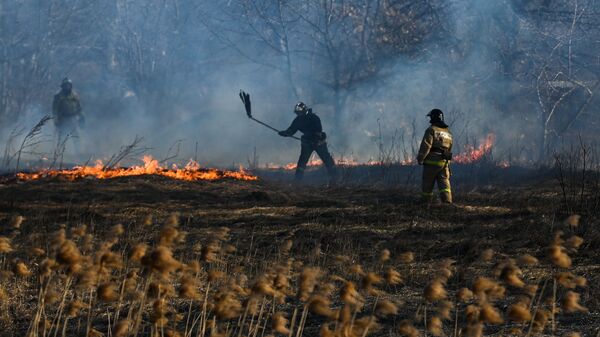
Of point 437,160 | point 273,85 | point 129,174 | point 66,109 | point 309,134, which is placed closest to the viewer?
point 437,160

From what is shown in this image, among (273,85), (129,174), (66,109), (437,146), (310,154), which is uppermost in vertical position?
(273,85)

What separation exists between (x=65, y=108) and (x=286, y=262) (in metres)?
18.0

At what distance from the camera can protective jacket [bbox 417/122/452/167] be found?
10.7 meters

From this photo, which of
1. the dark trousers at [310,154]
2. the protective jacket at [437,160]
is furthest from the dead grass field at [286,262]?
the dark trousers at [310,154]

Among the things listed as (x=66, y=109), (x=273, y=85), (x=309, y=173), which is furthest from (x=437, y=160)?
(x=273, y=85)

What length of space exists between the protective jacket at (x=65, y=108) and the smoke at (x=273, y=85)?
441cm

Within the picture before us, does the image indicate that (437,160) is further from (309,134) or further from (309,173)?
(309,173)

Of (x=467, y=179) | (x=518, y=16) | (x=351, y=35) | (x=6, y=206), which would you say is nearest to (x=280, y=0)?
(x=351, y=35)

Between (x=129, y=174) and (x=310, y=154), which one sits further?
(x=310, y=154)

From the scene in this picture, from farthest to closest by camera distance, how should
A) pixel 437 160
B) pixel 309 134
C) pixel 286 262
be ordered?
pixel 309 134
pixel 437 160
pixel 286 262

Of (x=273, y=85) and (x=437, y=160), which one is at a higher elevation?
(x=273, y=85)

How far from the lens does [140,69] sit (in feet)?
115

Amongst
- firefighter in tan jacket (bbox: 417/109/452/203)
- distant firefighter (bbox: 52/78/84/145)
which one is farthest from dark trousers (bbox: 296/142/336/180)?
distant firefighter (bbox: 52/78/84/145)

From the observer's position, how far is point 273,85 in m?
35.0
